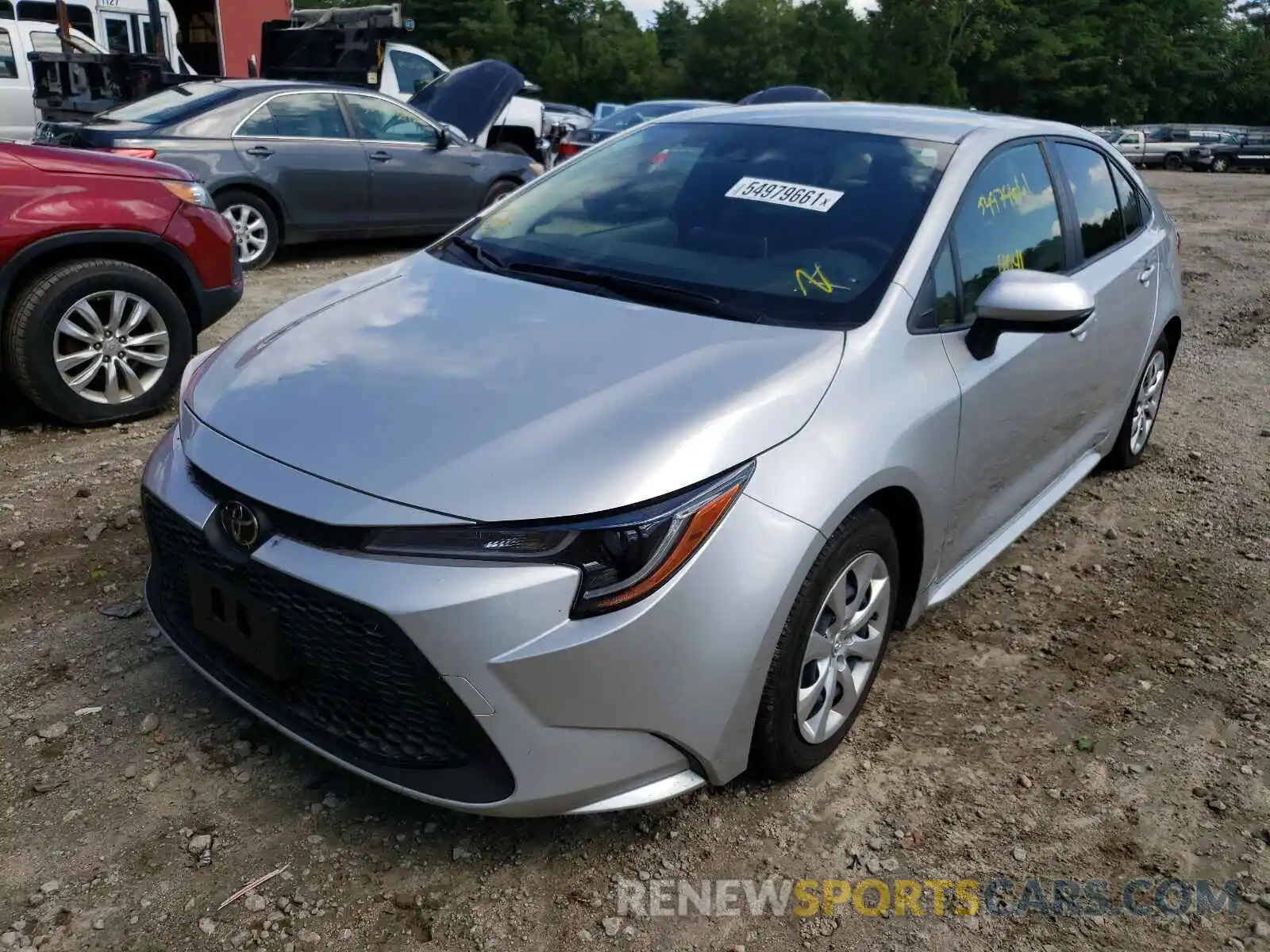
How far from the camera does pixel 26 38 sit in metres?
12.8

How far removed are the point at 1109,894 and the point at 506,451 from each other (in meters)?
1.66

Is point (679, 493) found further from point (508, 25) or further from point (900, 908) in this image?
point (508, 25)

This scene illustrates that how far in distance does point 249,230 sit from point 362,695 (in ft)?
22.2

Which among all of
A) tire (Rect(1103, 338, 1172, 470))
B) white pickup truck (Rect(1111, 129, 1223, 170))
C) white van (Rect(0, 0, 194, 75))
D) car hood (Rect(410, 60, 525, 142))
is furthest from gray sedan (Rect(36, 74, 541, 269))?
white pickup truck (Rect(1111, 129, 1223, 170))

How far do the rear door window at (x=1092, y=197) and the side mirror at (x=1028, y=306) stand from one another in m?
1.12

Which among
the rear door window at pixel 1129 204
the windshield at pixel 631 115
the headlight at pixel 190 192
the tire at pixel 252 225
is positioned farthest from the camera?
the windshield at pixel 631 115

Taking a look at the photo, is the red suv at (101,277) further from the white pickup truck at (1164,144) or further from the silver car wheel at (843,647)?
the white pickup truck at (1164,144)

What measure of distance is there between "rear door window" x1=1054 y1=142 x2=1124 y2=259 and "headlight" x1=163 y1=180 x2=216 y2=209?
147 inches

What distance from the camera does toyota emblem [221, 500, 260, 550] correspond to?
2189mm

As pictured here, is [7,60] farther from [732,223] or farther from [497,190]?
[732,223]

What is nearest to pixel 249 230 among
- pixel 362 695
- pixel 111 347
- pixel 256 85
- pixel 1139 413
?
pixel 256 85

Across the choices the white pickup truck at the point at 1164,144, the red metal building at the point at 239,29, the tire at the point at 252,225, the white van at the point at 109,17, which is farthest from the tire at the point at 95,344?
the white pickup truck at the point at 1164,144

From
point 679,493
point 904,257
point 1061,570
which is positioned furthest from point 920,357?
point 1061,570

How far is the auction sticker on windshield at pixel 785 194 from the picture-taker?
3072mm
